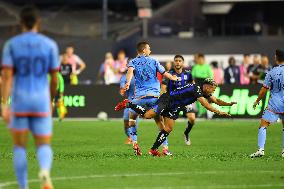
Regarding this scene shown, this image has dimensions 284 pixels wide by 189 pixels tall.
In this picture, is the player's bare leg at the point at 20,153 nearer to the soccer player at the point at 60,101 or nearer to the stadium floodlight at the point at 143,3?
the soccer player at the point at 60,101

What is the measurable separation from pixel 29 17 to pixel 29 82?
2.51 feet

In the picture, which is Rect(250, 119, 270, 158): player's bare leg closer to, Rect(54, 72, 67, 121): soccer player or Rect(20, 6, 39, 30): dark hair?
Rect(20, 6, 39, 30): dark hair

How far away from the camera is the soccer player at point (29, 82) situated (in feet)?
38.4

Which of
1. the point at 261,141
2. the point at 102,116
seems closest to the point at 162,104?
the point at 261,141

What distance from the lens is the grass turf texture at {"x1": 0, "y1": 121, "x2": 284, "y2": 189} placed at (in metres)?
14.0

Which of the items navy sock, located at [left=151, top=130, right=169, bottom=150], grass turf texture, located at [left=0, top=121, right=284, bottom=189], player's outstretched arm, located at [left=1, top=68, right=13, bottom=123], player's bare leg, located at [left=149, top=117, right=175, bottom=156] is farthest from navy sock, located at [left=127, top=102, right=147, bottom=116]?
player's outstretched arm, located at [left=1, top=68, right=13, bottom=123]

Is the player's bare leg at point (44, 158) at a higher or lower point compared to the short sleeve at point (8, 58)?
lower

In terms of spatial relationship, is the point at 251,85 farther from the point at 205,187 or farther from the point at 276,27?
the point at 205,187

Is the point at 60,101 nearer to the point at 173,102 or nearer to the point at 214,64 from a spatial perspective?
the point at 214,64

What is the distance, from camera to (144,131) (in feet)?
88.3

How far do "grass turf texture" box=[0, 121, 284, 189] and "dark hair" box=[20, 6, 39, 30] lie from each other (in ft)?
8.76

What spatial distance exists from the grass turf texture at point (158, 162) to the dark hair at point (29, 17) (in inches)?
105

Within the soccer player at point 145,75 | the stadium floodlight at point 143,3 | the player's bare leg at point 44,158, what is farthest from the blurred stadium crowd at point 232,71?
the player's bare leg at point 44,158

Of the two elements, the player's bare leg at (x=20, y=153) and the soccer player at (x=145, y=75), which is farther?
the soccer player at (x=145, y=75)
